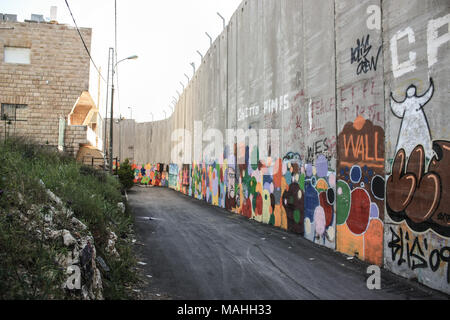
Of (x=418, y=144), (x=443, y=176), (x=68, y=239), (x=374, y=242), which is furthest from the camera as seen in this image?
(x=374, y=242)

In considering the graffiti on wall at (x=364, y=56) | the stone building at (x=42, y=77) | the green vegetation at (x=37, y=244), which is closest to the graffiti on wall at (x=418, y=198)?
the graffiti on wall at (x=364, y=56)

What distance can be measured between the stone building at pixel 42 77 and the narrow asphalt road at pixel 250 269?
1071cm

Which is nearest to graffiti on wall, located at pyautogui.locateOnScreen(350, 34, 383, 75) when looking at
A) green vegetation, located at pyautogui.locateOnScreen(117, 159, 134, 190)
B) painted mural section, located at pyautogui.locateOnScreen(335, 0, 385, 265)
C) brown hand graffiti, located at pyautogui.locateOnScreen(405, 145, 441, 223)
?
painted mural section, located at pyautogui.locateOnScreen(335, 0, 385, 265)

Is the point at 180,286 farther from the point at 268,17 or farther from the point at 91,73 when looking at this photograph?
the point at 91,73

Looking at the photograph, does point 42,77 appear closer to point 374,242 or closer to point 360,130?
point 360,130

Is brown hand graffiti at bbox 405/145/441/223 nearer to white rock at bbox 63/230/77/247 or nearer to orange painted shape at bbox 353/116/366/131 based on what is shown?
orange painted shape at bbox 353/116/366/131

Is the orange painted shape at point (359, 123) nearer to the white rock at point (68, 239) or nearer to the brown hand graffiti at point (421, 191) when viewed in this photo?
the brown hand graffiti at point (421, 191)

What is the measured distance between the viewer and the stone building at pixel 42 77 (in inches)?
671

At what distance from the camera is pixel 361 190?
6812mm

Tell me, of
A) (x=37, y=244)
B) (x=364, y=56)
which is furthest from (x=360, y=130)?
(x=37, y=244)

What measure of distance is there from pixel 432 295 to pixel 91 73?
1835cm

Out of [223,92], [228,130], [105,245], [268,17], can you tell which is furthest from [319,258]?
[223,92]

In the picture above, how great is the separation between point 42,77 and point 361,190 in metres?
16.6

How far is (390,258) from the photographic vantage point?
5.91 meters
